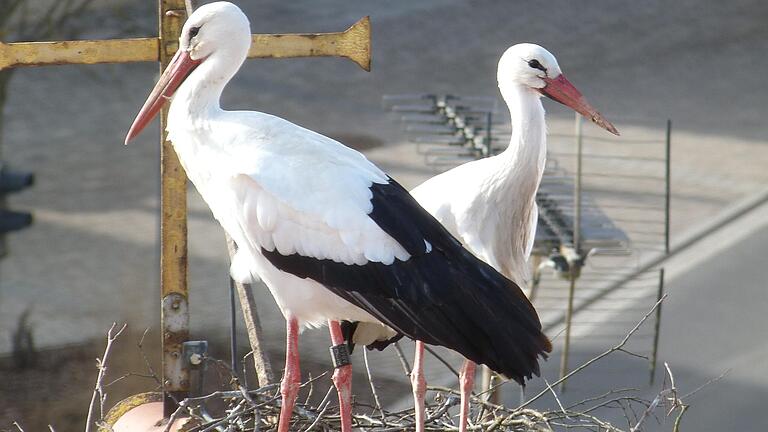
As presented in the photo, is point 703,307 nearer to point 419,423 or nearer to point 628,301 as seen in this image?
point 628,301

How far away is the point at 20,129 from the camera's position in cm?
1030

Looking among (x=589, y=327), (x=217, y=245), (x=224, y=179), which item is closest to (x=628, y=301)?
(x=589, y=327)

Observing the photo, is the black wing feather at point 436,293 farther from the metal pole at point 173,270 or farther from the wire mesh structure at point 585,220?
the wire mesh structure at point 585,220

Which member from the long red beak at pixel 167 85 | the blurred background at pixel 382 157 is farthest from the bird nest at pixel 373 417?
the blurred background at pixel 382 157

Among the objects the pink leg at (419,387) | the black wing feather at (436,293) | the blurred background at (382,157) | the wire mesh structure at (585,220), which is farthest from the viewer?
the blurred background at (382,157)

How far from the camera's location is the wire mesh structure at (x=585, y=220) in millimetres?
5207

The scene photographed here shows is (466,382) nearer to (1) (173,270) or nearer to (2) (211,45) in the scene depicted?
(1) (173,270)

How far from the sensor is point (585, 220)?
548 cm

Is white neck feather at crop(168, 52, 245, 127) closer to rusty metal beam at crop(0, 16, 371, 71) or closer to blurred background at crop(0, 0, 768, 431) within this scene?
rusty metal beam at crop(0, 16, 371, 71)

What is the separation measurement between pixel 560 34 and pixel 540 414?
922 cm

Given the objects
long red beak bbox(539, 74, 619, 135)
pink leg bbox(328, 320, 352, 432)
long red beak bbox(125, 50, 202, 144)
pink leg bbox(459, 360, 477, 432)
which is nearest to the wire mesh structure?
pink leg bbox(459, 360, 477, 432)

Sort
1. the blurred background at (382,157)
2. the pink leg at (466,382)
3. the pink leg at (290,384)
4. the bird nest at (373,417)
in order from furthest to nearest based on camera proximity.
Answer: the blurred background at (382,157) < the pink leg at (466,382) < the pink leg at (290,384) < the bird nest at (373,417)

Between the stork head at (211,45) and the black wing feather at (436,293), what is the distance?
0.45 metres

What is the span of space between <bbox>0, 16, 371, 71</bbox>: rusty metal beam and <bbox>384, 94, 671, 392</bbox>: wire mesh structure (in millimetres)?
1434
